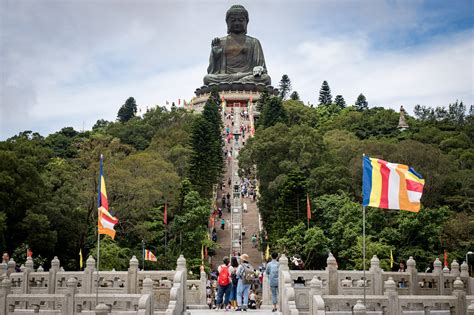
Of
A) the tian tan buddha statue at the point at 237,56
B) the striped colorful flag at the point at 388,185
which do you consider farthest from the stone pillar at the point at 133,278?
the tian tan buddha statue at the point at 237,56

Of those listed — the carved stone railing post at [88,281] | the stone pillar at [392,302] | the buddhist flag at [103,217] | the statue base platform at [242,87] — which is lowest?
the stone pillar at [392,302]

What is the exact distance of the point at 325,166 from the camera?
40.5 meters

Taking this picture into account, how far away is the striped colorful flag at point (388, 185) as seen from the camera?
17.1m

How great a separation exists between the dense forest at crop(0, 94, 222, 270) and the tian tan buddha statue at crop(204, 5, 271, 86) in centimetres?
3018

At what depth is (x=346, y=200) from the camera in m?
36.6

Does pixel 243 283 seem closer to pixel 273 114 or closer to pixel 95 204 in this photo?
pixel 95 204

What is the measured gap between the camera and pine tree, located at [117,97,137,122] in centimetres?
9244

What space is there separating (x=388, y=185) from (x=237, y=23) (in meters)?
64.2

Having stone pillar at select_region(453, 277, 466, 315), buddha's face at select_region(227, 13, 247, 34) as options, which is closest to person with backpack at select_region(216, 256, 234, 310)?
stone pillar at select_region(453, 277, 466, 315)

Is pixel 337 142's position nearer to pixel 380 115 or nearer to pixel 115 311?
pixel 380 115

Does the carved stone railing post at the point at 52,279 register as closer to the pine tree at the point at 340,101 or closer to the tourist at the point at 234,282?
the tourist at the point at 234,282

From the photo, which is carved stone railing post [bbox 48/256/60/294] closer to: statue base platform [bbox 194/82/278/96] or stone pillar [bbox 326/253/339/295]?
stone pillar [bbox 326/253/339/295]

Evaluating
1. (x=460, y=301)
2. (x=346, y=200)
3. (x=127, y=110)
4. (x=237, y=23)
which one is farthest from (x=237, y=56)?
(x=460, y=301)

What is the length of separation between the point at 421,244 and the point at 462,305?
63.6ft
